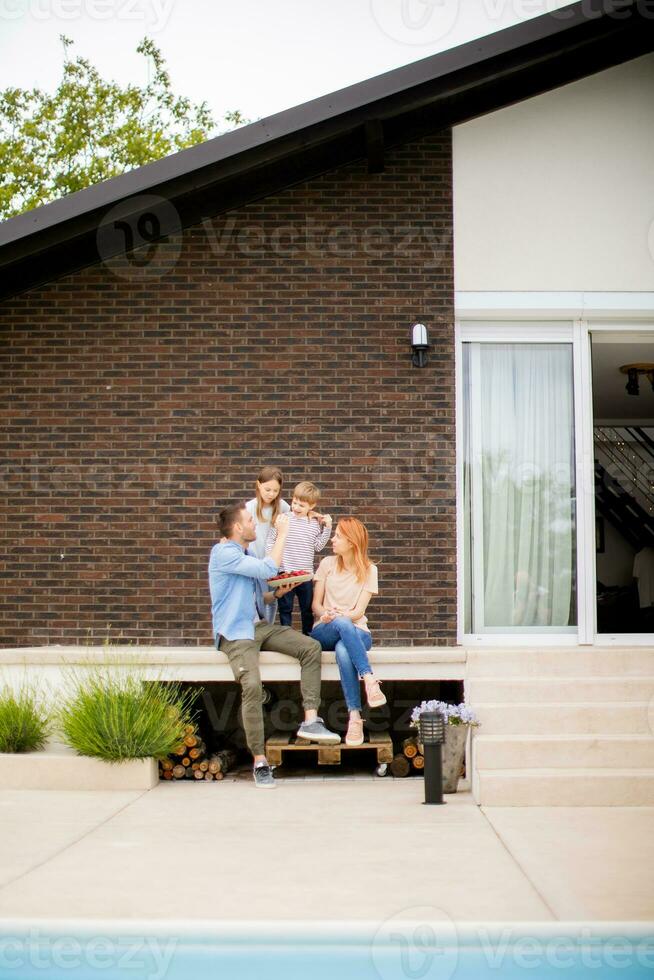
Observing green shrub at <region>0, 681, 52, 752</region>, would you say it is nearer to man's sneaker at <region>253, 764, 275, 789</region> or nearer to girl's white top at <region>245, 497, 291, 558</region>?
man's sneaker at <region>253, 764, 275, 789</region>

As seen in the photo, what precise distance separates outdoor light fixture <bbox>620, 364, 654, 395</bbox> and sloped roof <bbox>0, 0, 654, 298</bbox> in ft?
8.74

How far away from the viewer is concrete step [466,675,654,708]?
6.09 metres

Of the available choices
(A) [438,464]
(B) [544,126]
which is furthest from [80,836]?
(B) [544,126]

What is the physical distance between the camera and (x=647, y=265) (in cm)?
710

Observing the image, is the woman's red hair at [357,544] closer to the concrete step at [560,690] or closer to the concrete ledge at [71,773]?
the concrete step at [560,690]

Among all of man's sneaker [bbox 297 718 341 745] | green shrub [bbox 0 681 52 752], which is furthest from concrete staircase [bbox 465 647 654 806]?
green shrub [bbox 0 681 52 752]

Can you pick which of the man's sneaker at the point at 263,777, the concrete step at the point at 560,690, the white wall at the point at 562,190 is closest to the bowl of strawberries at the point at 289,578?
the man's sneaker at the point at 263,777

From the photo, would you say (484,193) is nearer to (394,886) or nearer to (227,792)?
(227,792)

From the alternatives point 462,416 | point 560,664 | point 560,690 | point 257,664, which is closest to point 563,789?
point 560,690

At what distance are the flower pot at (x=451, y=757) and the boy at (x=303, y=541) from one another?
130 cm

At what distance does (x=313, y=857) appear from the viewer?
4.18 meters

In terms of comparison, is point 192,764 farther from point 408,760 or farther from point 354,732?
point 408,760

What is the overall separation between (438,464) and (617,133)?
2.73 meters

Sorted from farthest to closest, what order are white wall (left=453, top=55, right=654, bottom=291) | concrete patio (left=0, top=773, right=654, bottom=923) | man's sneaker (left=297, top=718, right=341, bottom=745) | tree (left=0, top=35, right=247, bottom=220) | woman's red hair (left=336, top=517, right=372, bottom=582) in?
tree (left=0, top=35, right=247, bottom=220) < white wall (left=453, top=55, right=654, bottom=291) < woman's red hair (left=336, top=517, right=372, bottom=582) < man's sneaker (left=297, top=718, right=341, bottom=745) < concrete patio (left=0, top=773, right=654, bottom=923)
